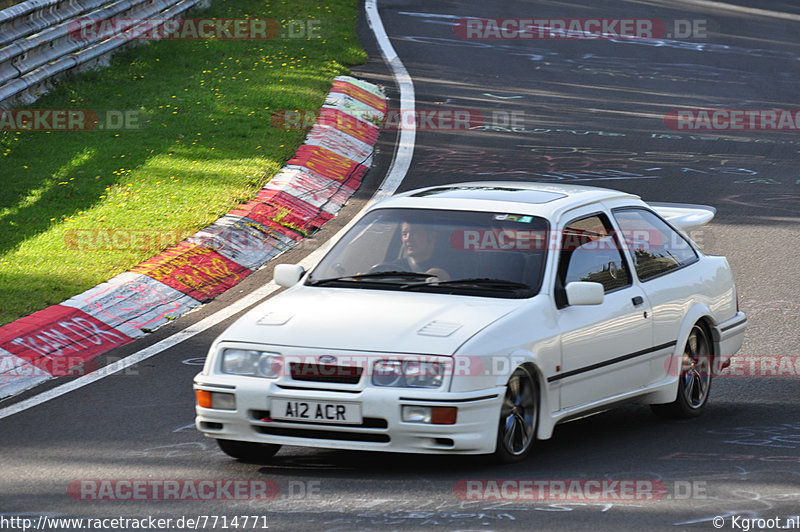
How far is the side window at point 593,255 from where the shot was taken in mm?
7586

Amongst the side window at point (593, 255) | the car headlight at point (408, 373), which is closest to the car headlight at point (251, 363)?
the car headlight at point (408, 373)

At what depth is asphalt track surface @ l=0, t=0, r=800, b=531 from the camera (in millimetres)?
6129

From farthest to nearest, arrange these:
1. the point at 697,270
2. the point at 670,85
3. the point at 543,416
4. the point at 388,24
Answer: the point at 388,24, the point at 670,85, the point at 697,270, the point at 543,416

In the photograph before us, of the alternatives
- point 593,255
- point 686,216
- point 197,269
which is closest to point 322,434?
point 593,255

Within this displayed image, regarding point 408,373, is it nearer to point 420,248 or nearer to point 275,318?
point 275,318

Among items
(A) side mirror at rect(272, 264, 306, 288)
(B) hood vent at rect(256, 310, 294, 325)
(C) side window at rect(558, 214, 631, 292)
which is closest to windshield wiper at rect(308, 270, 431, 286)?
(A) side mirror at rect(272, 264, 306, 288)

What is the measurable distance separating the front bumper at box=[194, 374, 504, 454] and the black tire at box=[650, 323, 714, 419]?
202 cm

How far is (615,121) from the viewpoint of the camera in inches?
698

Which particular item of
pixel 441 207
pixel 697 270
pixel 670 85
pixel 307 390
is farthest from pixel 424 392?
pixel 670 85

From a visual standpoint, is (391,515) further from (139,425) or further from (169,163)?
(169,163)

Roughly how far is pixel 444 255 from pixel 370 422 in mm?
1370

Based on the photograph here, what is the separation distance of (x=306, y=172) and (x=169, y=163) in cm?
146

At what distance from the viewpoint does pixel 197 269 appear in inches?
431

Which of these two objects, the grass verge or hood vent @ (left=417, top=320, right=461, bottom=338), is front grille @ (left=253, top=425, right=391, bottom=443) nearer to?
hood vent @ (left=417, top=320, right=461, bottom=338)
